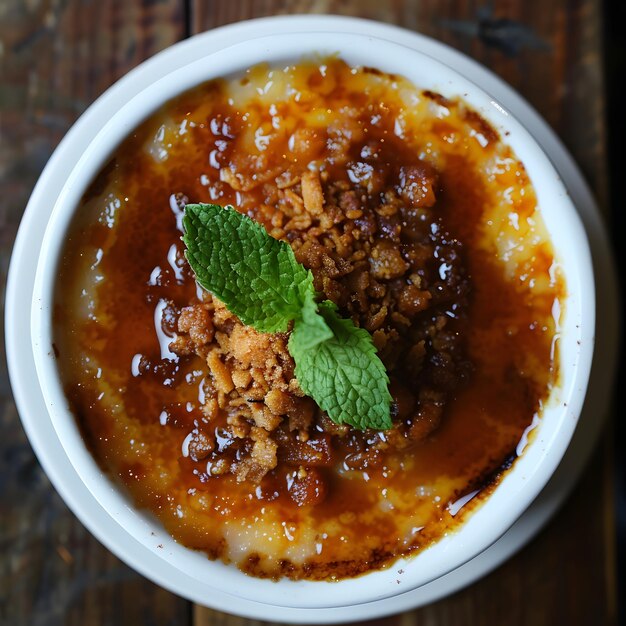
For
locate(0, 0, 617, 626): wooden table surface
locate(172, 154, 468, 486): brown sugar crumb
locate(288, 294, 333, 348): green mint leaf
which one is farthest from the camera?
locate(0, 0, 617, 626): wooden table surface

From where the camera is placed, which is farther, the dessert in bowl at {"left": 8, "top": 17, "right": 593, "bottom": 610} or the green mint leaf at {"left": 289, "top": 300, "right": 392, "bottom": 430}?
the dessert in bowl at {"left": 8, "top": 17, "right": 593, "bottom": 610}

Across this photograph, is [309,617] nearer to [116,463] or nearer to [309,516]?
[309,516]

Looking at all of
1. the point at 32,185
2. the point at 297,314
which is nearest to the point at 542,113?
the point at 297,314

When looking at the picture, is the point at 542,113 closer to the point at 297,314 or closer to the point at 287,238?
the point at 287,238

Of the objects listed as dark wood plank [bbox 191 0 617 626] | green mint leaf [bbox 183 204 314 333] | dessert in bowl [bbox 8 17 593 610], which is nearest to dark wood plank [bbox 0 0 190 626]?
dark wood plank [bbox 191 0 617 626]

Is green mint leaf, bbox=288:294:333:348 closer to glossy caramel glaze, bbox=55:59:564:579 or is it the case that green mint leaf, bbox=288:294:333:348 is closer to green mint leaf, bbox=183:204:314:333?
green mint leaf, bbox=183:204:314:333

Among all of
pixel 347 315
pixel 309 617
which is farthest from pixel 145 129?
pixel 309 617
